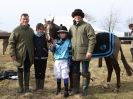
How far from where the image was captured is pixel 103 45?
8156mm

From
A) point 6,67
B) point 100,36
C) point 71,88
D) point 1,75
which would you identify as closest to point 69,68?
point 71,88

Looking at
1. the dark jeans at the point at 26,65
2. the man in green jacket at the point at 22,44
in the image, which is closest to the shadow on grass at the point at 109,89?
the dark jeans at the point at 26,65

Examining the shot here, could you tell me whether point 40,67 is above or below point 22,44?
below

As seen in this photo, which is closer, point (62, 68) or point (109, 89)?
point (62, 68)

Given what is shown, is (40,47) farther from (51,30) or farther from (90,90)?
(90,90)

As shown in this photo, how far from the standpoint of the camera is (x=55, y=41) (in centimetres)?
772

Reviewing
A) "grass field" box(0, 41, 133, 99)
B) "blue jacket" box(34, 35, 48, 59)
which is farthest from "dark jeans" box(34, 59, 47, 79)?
"grass field" box(0, 41, 133, 99)

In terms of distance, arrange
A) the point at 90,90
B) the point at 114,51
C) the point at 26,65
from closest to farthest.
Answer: the point at 26,65 → the point at 114,51 → the point at 90,90

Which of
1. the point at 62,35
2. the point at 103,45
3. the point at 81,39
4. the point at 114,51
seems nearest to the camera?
the point at 81,39

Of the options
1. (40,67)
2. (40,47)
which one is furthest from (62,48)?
(40,67)

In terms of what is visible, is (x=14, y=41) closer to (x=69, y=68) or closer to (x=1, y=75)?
(x=69, y=68)

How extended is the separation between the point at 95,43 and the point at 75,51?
1.54 ft

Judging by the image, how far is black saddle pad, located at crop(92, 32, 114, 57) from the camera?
813 centimetres

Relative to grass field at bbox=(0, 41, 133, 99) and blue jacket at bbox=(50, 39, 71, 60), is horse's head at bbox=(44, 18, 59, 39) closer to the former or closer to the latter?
blue jacket at bbox=(50, 39, 71, 60)
